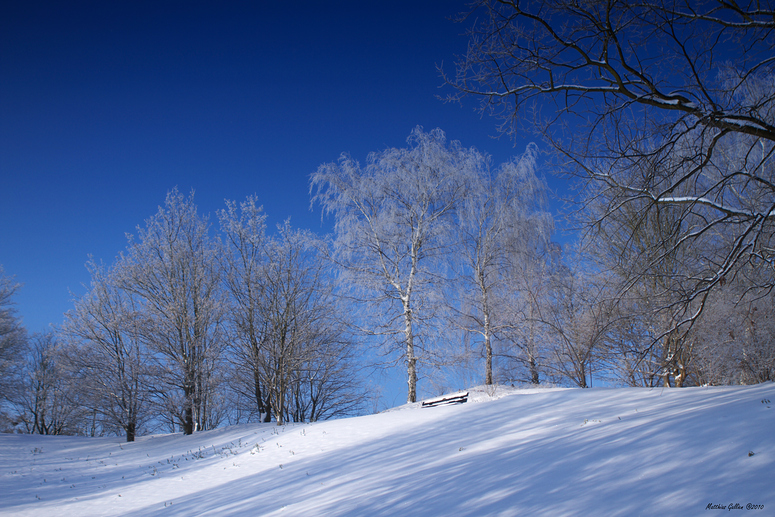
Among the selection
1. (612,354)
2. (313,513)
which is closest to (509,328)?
(612,354)

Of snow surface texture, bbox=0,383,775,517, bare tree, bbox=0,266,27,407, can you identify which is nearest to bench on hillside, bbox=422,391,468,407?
snow surface texture, bbox=0,383,775,517

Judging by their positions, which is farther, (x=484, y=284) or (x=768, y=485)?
(x=484, y=284)

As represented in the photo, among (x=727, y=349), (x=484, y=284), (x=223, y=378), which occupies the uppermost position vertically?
(x=484, y=284)

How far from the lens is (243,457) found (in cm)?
925

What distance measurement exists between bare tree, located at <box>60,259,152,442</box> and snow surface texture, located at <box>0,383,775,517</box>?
2855 mm

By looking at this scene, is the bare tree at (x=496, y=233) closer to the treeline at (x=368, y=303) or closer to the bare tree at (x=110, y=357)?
the treeline at (x=368, y=303)

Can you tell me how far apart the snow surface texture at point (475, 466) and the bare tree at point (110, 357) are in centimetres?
285

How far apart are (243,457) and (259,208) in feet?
36.4

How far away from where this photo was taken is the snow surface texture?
3.13 m

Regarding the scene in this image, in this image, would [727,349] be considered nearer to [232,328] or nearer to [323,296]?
[323,296]

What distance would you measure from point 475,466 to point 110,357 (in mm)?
15611

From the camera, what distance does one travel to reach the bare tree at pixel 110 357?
1491 cm

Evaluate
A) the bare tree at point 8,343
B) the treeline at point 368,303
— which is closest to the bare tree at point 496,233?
the treeline at point 368,303

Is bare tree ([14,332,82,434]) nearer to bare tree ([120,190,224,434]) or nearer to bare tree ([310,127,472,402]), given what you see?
bare tree ([120,190,224,434])
